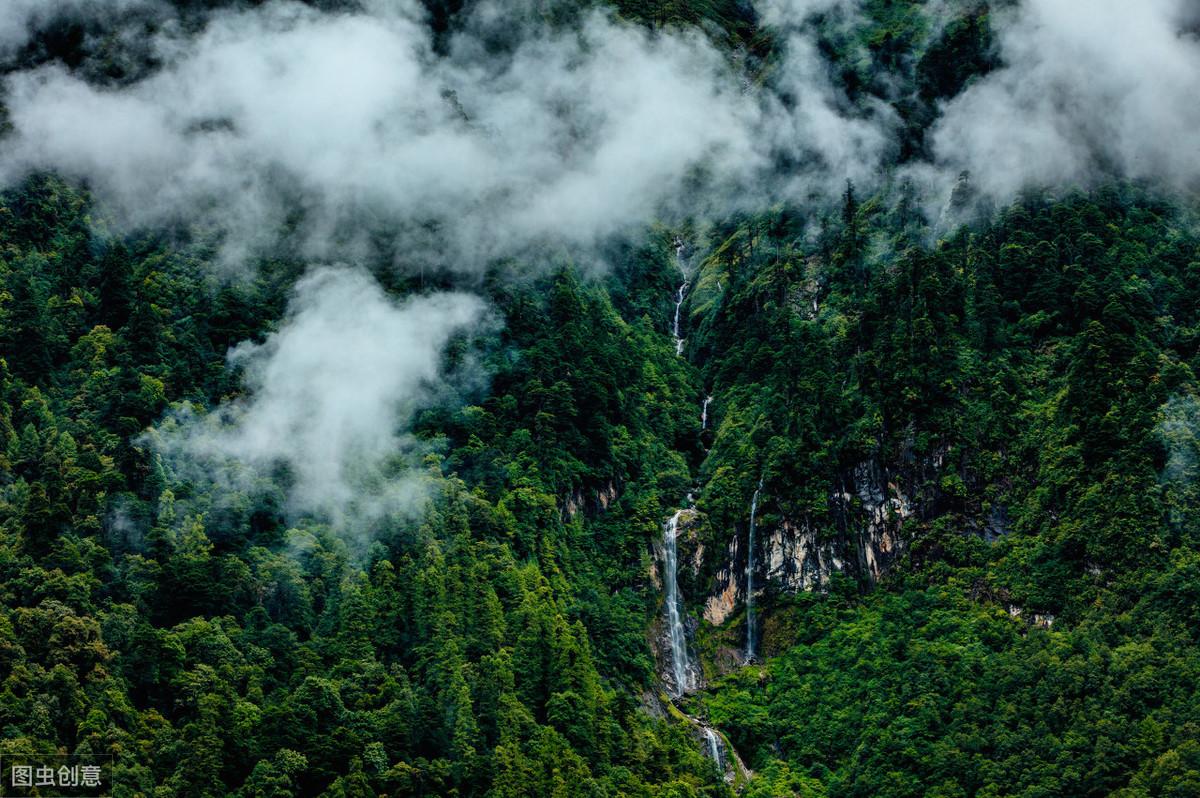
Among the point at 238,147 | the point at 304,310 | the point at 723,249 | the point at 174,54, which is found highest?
the point at 174,54

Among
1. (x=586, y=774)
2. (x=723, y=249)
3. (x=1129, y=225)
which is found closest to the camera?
(x=586, y=774)

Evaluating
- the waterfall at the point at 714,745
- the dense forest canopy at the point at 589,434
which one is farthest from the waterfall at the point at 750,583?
the waterfall at the point at 714,745

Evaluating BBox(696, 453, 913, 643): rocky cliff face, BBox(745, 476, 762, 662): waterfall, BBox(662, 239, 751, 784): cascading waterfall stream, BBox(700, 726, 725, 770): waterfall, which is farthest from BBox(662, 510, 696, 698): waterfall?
BBox(700, 726, 725, 770): waterfall

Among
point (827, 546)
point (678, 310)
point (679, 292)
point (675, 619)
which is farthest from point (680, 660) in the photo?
point (679, 292)

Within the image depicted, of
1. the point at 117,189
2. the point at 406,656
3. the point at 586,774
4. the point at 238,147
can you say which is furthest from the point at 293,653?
the point at 238,147

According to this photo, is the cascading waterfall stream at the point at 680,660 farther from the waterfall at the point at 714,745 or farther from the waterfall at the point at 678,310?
the waterfall at the point at 678,310

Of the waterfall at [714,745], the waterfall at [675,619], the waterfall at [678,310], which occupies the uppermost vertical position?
the waterfall at [678,310]

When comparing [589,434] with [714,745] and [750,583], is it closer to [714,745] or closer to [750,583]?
[750,583]

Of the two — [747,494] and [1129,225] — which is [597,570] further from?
[1129,225]
